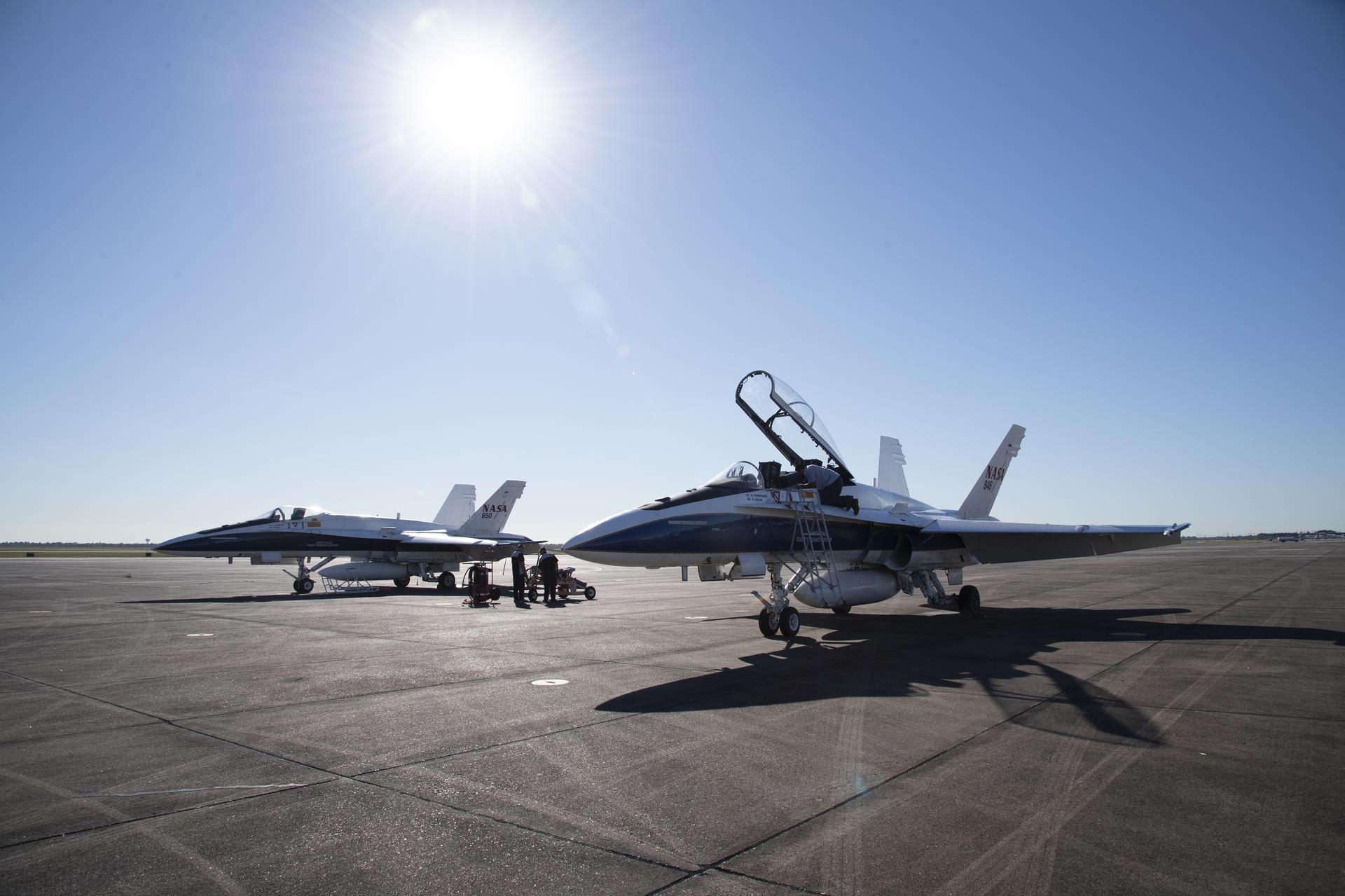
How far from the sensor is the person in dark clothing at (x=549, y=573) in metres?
22.0

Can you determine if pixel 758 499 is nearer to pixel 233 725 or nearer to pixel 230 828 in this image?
pixel 233 725

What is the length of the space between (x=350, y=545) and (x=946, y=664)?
24406mm

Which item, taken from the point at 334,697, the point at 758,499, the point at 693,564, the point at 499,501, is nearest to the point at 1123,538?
the point at 758,499

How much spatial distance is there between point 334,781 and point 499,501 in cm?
2983

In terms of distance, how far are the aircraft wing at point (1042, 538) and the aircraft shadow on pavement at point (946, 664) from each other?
4.57 ft

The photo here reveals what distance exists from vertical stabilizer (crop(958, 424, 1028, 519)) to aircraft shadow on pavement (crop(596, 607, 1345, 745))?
4.45 meters

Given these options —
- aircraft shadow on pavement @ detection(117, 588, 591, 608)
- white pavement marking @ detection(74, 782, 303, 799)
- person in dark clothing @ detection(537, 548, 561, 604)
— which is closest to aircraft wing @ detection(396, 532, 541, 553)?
aircraft shadow on pavement @ detection(117, 588, 591, 608)

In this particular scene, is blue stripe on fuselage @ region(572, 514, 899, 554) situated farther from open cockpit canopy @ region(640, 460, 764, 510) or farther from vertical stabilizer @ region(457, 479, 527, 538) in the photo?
vertical stabilizer @ region(457, 479, 527, 538)

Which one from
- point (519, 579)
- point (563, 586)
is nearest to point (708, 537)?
point (519, 579)

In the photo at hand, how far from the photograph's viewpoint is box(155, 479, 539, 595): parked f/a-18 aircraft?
83.5ft

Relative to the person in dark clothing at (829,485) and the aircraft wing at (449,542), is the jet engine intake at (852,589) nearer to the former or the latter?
the person in dark clothing at (829,485)

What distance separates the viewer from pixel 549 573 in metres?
22.1

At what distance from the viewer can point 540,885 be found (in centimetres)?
334

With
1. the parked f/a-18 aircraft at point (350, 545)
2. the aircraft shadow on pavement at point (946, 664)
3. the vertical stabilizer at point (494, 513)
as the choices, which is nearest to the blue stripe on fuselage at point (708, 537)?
the aircraft shadow on pavement at point (946, 664)
